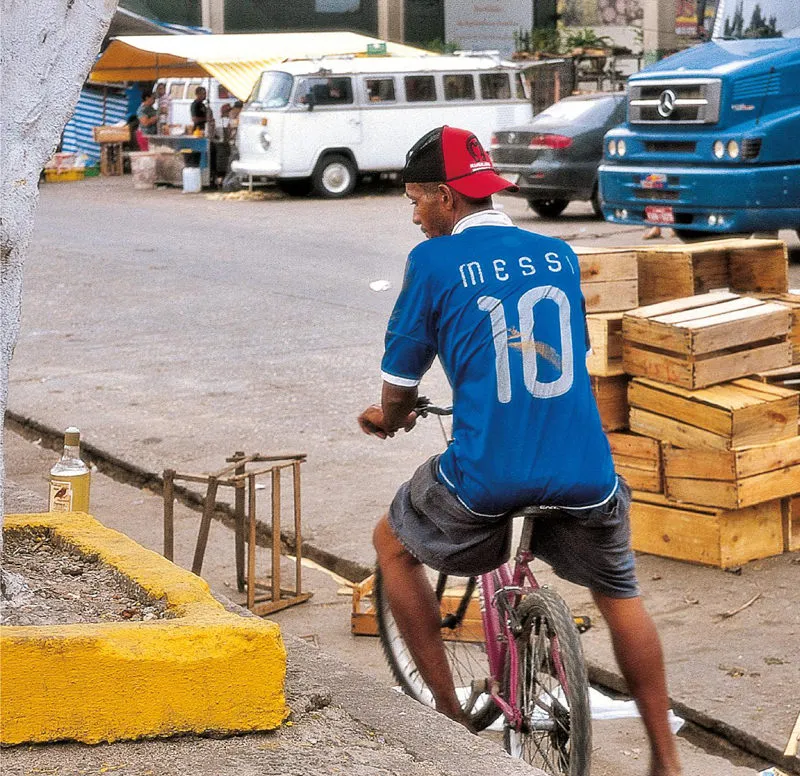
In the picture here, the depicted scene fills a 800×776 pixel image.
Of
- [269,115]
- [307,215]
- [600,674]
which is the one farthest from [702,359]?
[269,115]

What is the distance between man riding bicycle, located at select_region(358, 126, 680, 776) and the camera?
3.31 metres

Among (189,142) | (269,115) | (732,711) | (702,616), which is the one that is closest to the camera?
(732,711)

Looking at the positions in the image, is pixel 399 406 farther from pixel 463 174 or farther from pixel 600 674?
pixel 600 674

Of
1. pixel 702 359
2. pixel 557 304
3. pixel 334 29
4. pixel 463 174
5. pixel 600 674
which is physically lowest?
pixel 600 674

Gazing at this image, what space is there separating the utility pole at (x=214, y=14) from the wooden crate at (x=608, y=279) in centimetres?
3416

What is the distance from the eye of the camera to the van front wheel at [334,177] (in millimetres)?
23719

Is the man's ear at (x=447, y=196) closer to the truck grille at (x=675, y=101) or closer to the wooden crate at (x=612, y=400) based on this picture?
the wooden crate at (x=612, y=400)

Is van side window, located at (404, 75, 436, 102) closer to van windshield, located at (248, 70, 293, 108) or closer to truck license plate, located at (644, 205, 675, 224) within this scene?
van windshield, located at (248, 70, 293, 108)

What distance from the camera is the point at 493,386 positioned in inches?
130

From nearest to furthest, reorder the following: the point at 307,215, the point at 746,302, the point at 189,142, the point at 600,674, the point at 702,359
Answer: the point at 600,674, the point at 702,359, the point at 746,302, the point at 307,215, the point at 189,142

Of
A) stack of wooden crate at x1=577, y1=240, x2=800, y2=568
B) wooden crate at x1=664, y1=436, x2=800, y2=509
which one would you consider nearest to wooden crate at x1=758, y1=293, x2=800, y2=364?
stack of wooden crate at x1=577, y1=240, x2=800, y2=568

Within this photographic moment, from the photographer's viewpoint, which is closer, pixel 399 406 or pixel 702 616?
pixel 399 406

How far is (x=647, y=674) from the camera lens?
11.4 feet

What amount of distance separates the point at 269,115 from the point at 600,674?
19.5 m
